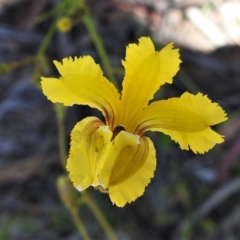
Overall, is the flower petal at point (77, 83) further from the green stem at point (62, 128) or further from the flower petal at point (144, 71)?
the green stem at point (62, 128)

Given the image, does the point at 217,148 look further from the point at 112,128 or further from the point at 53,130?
the point at 112,128

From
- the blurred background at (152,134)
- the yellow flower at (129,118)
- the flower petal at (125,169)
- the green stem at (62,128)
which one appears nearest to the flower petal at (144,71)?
the yellow flower at (129,118)

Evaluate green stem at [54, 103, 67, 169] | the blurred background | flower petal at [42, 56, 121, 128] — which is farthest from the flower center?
the blurred background

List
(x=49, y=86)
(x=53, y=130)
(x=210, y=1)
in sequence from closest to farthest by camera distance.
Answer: (x=49, y=86)
(x=210, y=1)
(x=53, y=130)

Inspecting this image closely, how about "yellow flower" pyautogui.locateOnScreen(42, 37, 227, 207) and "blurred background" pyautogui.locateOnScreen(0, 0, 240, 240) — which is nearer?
"yellow flower" pyautogui.locateOnScreen(42, 37, 227, 207)

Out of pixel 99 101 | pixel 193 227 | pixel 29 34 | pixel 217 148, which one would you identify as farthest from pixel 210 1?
pixel 99 101

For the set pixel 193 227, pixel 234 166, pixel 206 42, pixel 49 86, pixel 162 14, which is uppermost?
pixel 49 86

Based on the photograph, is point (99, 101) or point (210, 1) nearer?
point (99, 101)

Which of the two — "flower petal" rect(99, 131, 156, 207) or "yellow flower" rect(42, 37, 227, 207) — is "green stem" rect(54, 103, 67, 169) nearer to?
"yellow flower" rect(42, 37, 227, 207)
